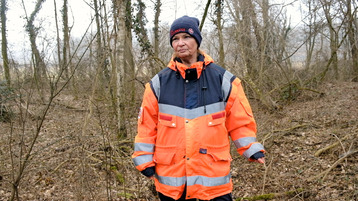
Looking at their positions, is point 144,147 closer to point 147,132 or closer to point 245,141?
point 147,132

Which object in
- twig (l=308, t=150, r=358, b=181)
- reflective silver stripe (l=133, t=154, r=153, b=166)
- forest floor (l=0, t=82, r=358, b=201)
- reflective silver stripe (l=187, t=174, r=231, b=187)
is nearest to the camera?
reflective silver stripe (l=187, t=174, r=231, b=187)

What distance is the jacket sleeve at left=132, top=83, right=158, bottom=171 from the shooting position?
232 cm

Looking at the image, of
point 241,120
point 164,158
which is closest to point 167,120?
point 164,158

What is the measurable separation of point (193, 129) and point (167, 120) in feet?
0.72

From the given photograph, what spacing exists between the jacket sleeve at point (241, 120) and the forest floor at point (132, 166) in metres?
1.43

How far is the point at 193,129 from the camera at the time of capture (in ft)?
7.24

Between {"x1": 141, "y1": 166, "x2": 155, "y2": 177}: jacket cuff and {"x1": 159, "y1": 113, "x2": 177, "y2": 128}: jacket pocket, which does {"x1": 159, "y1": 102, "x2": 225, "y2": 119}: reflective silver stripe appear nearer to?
{"x1": 159, "y1": 113, "x2": 177, "y2": 128}: jacket pocket

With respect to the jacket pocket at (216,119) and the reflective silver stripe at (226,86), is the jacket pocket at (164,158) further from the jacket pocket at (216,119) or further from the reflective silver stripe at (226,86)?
the reflective silver stripe at (226,86)

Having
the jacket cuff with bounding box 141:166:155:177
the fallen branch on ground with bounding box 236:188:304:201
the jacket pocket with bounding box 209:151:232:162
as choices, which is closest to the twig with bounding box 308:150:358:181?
the fallen branch on ground with bounding box 236:188:304:201

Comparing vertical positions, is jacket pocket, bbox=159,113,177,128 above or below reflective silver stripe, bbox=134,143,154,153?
above

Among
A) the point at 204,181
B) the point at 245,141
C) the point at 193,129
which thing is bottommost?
the point at 204,181

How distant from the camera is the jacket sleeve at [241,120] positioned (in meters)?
2.29

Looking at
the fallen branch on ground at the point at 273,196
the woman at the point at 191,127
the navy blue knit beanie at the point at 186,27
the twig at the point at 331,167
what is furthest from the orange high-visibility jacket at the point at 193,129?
the twig at the point at 331,167

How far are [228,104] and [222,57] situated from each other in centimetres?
571
